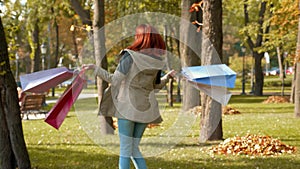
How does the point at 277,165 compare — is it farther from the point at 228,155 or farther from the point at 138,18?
the point at 138,18

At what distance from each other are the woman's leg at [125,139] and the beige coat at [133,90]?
0.25ft

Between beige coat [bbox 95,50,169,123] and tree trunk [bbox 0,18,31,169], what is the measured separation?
1.91 m

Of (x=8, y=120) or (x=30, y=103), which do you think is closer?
(x=8, y=120)

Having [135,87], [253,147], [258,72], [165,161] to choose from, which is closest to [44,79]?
[135,87]

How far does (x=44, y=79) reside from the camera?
5.50 meters

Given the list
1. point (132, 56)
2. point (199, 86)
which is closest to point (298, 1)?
point (199, 86)

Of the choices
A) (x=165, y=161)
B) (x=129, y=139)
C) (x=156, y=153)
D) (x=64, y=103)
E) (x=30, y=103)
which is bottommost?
(x=30, y=103)

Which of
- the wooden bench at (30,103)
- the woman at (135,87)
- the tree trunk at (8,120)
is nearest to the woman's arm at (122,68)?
the woman at (135,87)

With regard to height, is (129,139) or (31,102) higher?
(129,139)

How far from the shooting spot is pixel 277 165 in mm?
7695

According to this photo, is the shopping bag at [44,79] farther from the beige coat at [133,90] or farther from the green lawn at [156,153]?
the green lawn at [156,153]

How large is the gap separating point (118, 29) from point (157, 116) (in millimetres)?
1765

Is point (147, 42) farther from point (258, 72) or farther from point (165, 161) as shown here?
point (258, 72)

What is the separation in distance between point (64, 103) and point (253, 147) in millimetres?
4406
